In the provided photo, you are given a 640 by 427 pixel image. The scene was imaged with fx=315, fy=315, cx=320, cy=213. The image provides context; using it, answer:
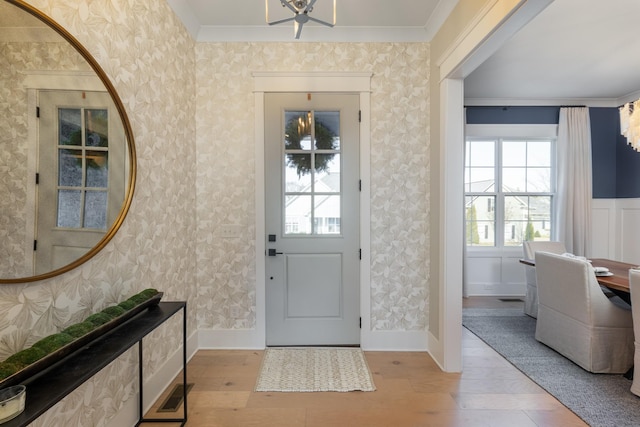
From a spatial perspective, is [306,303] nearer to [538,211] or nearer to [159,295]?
[159,295]

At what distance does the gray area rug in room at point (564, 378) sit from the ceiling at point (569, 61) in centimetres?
291

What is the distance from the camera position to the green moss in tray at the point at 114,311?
1467 millimetres

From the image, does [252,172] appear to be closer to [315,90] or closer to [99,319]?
[315,90]

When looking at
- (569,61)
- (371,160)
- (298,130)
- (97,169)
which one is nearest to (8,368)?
(97,169)

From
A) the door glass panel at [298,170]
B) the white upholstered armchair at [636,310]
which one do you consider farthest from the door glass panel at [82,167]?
the white upholstered armchair at [636,310]

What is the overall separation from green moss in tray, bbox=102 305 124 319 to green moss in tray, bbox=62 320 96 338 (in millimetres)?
116

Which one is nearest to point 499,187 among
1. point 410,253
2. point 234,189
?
point 410,253

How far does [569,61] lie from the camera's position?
3.47 m

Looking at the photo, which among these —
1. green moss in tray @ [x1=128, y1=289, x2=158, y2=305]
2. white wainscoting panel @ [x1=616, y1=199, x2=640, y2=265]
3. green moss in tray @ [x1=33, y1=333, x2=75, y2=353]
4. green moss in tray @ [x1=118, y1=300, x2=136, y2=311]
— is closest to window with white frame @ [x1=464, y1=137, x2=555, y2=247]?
white wainscoting panel @ [x1=616, y1=199, x2=640, y2=265]

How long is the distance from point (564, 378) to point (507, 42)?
3006mm

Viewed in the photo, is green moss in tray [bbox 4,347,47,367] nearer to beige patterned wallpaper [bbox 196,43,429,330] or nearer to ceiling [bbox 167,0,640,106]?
beige patterned wallpaper [bbox 196,43,429,330]

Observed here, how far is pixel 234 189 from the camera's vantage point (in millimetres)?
2871

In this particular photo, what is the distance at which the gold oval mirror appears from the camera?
1.11m

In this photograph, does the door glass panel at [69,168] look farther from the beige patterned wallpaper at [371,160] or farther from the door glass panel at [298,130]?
the door glass panel at [298,130]
